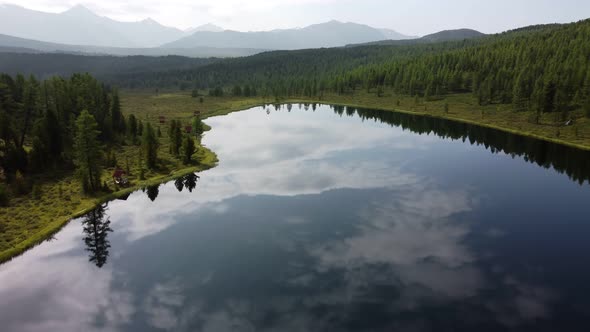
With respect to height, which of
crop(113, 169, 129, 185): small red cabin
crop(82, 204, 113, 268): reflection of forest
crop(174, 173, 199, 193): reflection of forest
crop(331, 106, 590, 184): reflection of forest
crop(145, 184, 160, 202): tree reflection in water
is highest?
crop(331, 106, 590, 184): reflection of forest

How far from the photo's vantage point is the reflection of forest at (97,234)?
53.3 metres

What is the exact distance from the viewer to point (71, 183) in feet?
262

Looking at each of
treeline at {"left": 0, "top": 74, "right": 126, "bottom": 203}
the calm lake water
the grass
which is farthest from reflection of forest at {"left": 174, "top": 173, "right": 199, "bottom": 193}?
treeline at {"left": 0, "top": 74, "right": 126, "bottom": 203}

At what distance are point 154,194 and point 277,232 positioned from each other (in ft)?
106

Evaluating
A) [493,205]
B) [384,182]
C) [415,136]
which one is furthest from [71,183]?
[415,136]

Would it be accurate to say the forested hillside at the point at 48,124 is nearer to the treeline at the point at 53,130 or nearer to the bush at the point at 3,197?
the treeline at the point at 53,130

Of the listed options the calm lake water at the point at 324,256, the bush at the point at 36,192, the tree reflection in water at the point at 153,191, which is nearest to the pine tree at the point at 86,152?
the bush at the point at 36,192

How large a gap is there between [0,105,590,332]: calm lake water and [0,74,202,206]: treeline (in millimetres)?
12360

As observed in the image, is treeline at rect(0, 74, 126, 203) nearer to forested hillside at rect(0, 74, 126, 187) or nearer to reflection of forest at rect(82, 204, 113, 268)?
forested hillside at rect(0, 74, 126, 187)

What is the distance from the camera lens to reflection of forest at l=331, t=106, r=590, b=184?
316ft

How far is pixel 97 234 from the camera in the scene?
59.9m

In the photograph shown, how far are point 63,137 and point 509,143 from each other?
446 feet

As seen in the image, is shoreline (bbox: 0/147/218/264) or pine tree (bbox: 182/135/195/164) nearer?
shoreline (bbox: 0/147/218/264)

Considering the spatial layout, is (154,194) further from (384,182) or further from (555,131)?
(555,131)
